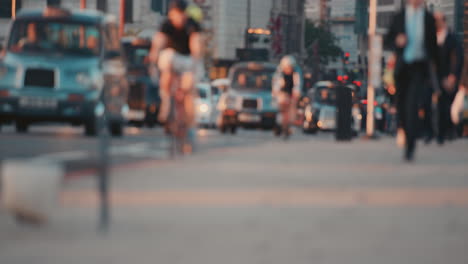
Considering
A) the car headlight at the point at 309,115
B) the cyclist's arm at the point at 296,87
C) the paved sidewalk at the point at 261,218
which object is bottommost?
the paved sidewalk at the point at 261,218

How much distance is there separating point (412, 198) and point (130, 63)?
26.0 m

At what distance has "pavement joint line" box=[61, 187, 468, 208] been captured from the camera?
9.39 m

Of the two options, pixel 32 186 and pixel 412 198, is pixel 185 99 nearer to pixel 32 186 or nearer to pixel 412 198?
pixel 412 198

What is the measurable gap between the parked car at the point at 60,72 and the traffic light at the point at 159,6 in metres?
71.8

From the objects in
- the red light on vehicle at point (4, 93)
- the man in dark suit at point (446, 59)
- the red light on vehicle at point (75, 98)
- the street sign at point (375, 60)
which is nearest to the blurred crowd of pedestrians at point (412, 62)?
the man in dark suit at point (446, 59)

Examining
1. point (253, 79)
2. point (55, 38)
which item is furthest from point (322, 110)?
point (55, 38)

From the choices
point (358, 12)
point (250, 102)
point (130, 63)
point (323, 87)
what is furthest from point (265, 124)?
point (358, 12)

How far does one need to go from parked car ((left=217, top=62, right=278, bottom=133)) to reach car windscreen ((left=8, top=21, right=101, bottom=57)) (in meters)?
10.8

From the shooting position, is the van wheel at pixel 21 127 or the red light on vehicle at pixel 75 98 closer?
the red light on vehicle at pixel 75 98

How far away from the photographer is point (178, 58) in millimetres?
16109

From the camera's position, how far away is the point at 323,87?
44969mm

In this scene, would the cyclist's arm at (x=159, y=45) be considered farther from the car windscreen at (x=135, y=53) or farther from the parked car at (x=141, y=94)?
the car windscreen at (x=135, y=53)

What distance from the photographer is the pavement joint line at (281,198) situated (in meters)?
9.39

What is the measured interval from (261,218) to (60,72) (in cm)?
1351
